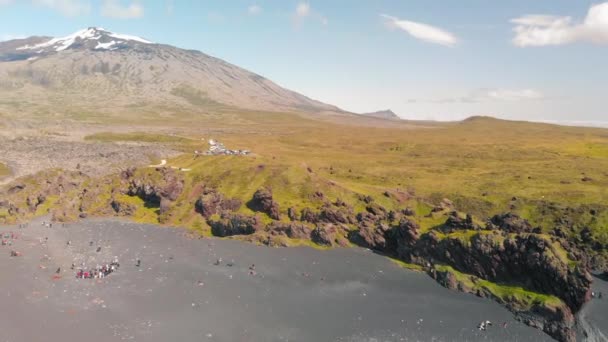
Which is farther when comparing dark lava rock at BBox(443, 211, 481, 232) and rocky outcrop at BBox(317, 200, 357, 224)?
rocky outcrop at BBox(317, 200, 357, 224)

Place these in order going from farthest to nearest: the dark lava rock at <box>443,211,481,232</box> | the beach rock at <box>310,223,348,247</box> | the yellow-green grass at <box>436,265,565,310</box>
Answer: the beach rock at <box>310,223,348,247</box>
the dark lava rock at <box>443,211,481,232</box>
the yellow-green grass at <box>436,265,565,310</box>

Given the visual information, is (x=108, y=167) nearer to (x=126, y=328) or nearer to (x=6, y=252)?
(x=6, y=252)

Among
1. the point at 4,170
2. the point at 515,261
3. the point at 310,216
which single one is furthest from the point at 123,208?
the point at 515,261

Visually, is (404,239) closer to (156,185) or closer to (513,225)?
(513,225)

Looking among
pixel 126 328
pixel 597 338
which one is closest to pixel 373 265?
pixel 597 338

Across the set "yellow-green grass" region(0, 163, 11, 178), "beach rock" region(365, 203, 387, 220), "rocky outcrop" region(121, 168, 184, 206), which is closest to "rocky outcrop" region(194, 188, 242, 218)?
"rocky outcrop" region(121, 168, 184, 206)

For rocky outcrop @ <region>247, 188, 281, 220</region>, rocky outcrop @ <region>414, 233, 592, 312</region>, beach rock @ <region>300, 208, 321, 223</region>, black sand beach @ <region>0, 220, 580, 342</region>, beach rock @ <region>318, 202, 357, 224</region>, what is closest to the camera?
black sand beach @ <region>0, 220, 580, 342</region>

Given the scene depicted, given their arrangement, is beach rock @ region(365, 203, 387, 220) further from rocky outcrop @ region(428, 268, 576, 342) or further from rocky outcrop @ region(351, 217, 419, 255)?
rocky outcrop @ region(428, 268, 576, 342)
